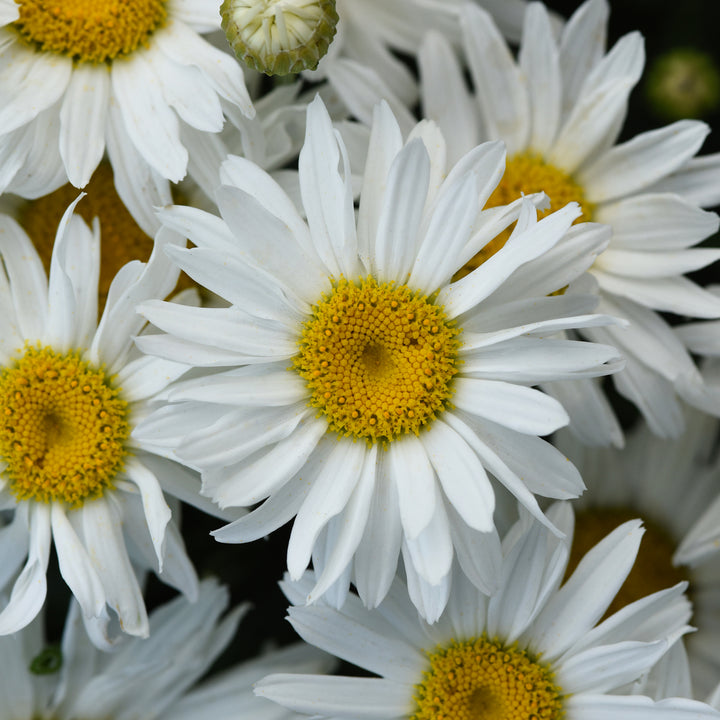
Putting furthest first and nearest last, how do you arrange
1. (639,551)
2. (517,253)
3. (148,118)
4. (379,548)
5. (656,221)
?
(639,551), (656,221), (148,118), (379,548), (517,253)

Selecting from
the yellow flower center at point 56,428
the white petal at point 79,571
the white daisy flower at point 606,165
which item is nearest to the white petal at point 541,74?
the white daisy flower at point 606,165

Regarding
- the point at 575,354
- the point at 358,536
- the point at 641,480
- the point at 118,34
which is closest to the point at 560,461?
the point at 575,354

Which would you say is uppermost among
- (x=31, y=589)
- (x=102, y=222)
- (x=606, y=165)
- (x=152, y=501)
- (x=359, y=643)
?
(x=606, y=165)

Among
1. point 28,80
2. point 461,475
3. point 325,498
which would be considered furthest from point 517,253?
point 28,80

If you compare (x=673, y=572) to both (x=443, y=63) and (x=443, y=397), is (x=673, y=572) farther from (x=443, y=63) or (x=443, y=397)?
(x=443, y=63)

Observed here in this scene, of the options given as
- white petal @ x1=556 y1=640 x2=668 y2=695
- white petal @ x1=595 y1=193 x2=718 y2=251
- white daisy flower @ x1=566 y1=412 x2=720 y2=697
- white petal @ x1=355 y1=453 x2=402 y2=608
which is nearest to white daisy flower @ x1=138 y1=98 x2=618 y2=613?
white petal @ x1=355 y1=453 x2=402 y2=608

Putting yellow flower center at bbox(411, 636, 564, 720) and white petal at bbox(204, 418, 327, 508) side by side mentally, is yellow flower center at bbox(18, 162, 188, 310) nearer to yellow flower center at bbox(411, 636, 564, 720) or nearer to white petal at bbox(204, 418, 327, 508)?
white petal at bbox(204, 418, 327, 508)

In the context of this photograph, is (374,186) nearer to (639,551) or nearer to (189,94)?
(189,94)
